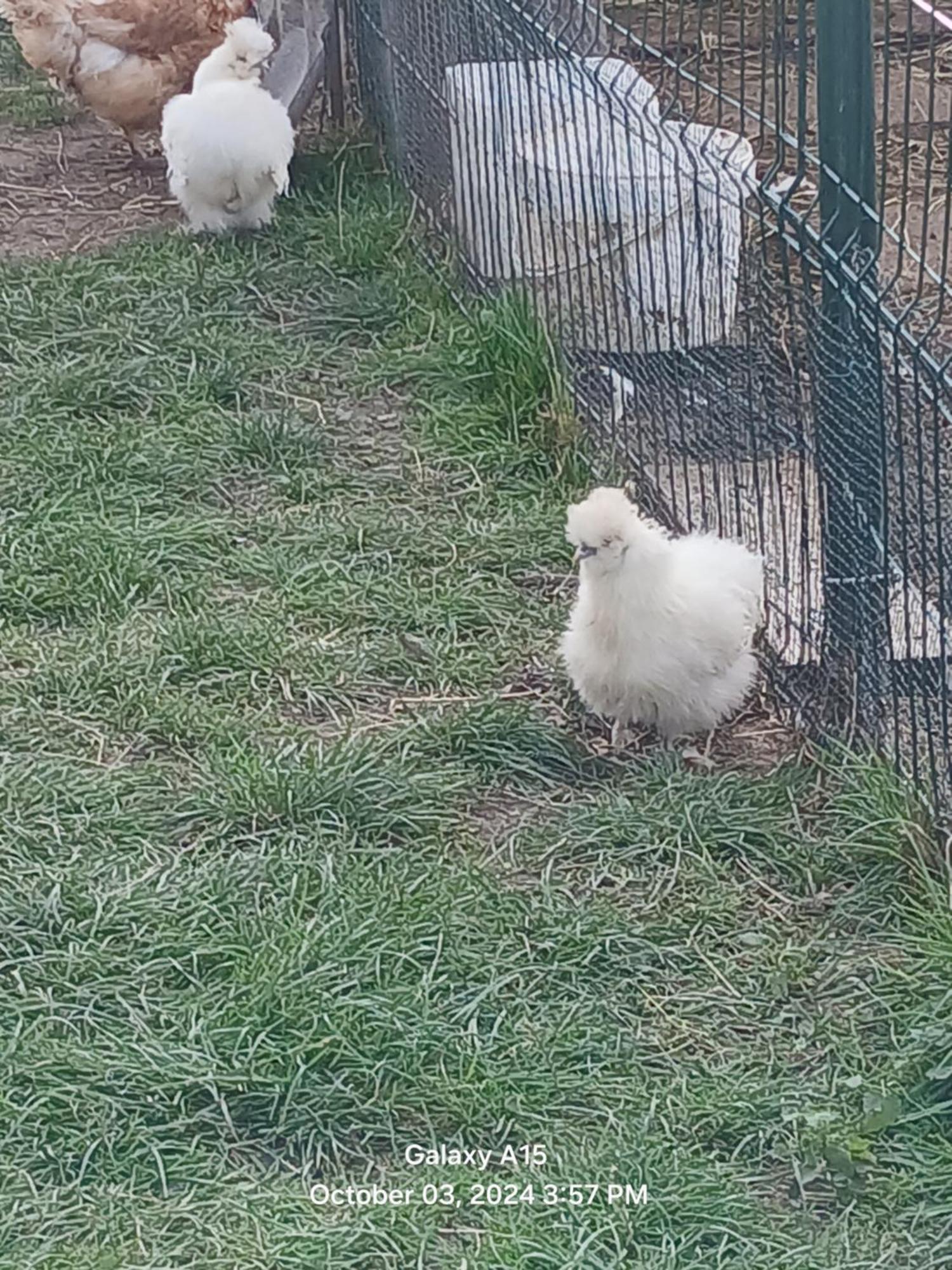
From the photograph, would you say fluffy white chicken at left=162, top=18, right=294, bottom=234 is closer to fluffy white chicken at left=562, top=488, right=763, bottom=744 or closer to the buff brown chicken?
the buff brown chicken

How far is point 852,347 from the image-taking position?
10.5 ft

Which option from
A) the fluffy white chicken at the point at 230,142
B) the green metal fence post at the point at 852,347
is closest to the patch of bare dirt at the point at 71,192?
the fluffy white chicken at the point at 230,142

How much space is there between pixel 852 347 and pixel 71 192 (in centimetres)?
434

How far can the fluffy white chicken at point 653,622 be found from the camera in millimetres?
3473

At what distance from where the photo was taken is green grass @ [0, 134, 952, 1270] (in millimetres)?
2561

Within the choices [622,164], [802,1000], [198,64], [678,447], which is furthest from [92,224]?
[802,1000]

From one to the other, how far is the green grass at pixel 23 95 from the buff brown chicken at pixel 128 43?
76 centimetres

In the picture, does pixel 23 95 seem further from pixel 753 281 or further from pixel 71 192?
pixel 753 281

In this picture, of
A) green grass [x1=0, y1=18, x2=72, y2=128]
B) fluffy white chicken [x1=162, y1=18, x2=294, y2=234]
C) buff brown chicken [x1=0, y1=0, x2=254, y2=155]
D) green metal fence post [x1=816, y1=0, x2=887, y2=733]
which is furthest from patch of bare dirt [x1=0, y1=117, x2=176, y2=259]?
green metal fence post [x1=816, y1=0, x2=887, y2=733]

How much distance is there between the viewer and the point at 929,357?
9.40ft

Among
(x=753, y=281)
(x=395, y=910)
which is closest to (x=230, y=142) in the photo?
(x=753, y=281)

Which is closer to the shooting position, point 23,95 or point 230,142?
point 230,142

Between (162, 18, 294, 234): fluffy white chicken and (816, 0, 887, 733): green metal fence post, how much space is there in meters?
2.98

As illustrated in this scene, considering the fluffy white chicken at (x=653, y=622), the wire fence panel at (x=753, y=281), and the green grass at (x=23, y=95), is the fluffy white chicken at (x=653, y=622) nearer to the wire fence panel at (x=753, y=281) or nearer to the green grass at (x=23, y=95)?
the wire fence panel at (x=753, y=281)
